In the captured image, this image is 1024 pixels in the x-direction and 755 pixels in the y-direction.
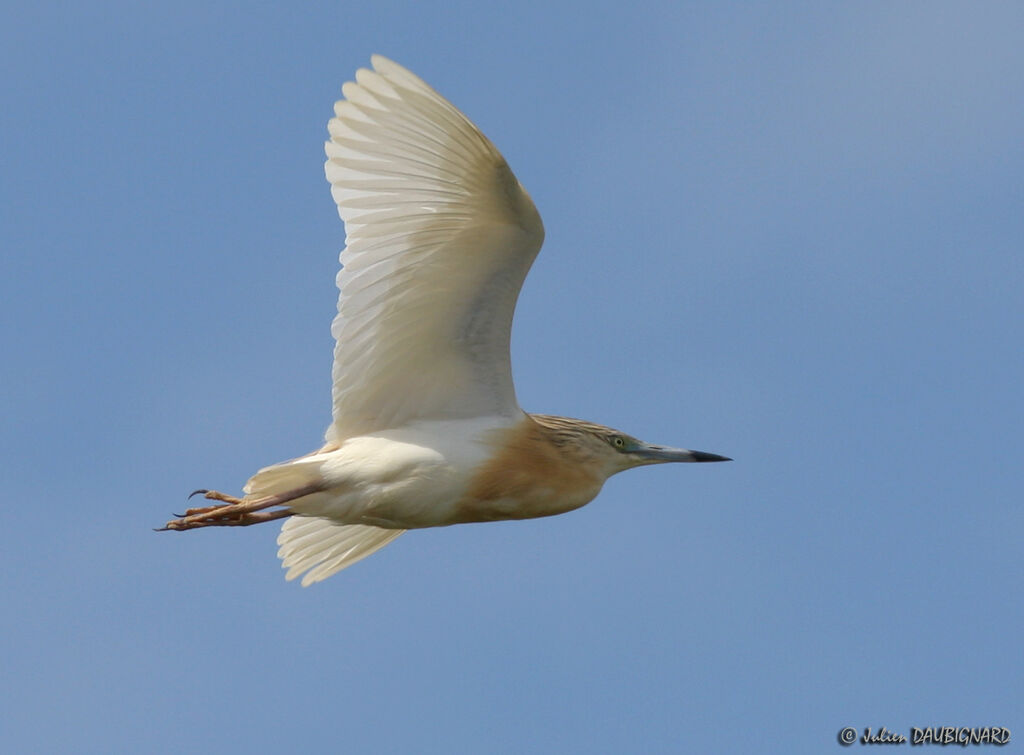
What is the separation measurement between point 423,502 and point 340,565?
208 cm

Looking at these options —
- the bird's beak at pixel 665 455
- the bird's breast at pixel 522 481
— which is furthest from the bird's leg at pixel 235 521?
the bird's beak at pixel 665 455

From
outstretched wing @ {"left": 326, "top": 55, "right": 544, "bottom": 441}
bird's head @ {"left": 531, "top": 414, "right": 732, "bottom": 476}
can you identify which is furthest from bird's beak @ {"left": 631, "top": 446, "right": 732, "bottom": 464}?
outstretched wing @ {"left": 326, "top": 55, "right": 544, "bottom": 441}

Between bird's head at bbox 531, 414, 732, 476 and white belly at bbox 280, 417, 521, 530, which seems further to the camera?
bird's head at bbox 531, 414, 732, 476

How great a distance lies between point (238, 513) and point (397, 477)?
47.1 inches

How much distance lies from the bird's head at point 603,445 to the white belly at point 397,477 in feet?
2.50

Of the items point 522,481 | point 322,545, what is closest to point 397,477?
point 522,481

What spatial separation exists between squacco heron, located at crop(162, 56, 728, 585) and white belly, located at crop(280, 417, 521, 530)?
10mm

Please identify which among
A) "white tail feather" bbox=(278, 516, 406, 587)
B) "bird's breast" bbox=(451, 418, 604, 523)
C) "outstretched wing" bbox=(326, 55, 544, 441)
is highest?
"outstretched wing" bbox=(326, 55, 544, 441)

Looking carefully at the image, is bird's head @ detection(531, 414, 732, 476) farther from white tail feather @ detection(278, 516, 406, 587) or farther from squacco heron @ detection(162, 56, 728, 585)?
white tail feather @ detection(278, 516, 406, 587)

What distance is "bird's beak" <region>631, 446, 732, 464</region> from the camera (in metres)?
12.5

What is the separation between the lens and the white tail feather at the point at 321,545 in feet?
42.2

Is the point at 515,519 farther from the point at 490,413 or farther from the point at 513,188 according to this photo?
the point at 513,188

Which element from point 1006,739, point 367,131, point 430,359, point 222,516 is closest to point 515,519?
point 430,359

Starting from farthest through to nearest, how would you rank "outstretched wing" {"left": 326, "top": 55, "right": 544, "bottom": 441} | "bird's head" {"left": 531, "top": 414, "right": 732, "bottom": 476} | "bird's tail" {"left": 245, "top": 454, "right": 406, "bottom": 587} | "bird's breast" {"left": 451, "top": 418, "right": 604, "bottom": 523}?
"bird's tail" {"left": 245, "top": 454, "right": 406, "bottom": 587} < "bird's head" {"left": 531, "top": 414, "right": 732, "bottom": 476} < "bird's breast" {"left": 451, "top": 418, "right": 604, "bottom": 523} < "outstretched wing" {"left": 326, "top": 55, "right": 544, "bottom": 441}
